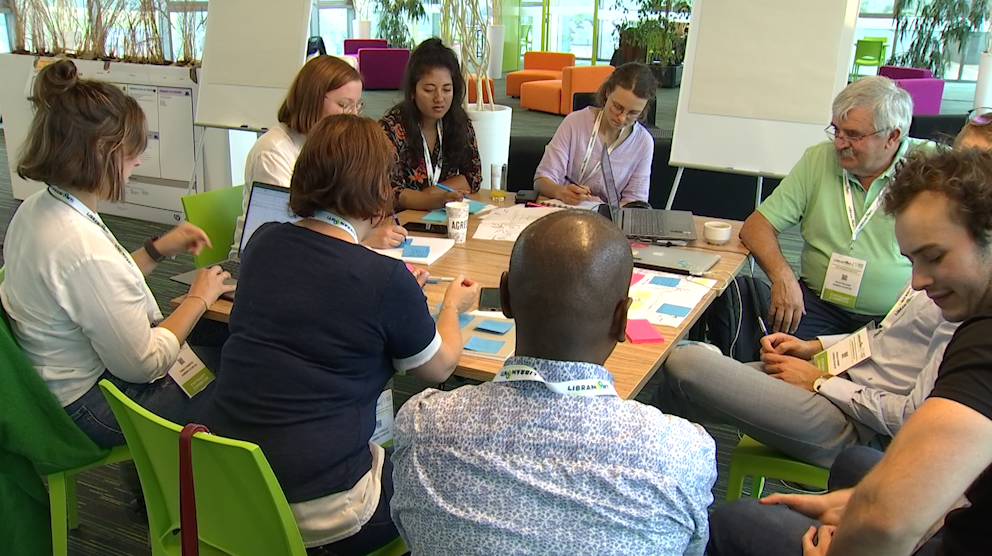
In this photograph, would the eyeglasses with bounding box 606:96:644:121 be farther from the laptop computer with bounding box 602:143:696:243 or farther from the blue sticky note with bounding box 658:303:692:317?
the blue sticky note with bounding box 658:303:692:317

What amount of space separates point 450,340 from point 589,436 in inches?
29.4

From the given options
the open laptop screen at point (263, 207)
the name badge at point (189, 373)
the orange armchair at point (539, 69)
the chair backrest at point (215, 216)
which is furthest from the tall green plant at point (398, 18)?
the name badge at point (189, 373)

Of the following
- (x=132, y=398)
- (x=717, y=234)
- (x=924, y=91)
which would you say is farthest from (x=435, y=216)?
(x=924, y=91)

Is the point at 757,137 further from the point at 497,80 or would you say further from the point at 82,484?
the point at 497,80

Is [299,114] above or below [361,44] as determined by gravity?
below

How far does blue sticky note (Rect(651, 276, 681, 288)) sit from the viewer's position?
231 cm

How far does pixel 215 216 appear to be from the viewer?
2.77 m

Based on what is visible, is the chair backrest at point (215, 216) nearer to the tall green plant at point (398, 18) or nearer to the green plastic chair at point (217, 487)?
the green plastic chair at point (217, 487)

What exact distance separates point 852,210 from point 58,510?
2490 mm

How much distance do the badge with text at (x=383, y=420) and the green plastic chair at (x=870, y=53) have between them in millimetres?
10218

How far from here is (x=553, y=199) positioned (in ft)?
10.6

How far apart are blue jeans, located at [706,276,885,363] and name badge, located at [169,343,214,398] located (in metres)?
1.67

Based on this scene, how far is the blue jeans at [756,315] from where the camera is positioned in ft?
8.84

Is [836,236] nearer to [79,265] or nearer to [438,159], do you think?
[438,159]
